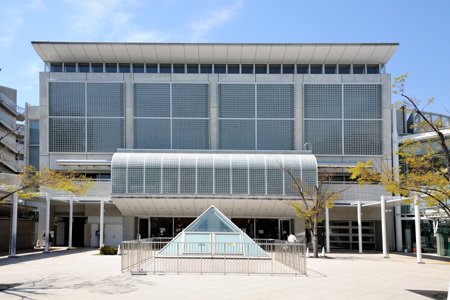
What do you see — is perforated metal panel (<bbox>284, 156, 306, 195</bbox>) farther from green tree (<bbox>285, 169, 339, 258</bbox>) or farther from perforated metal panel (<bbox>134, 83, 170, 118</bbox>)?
perforated metal panel (<bbox>134, 83, 170, 118</bbox>)

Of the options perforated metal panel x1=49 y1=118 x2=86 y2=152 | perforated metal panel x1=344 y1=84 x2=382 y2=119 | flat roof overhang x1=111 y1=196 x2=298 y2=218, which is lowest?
flat roof overhang x1=111 y1=196 x2=298 y2=218

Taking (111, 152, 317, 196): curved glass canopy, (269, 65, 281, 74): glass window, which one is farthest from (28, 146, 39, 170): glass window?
(269, 65, 281, 74): glass window

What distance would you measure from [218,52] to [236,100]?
4.57 m

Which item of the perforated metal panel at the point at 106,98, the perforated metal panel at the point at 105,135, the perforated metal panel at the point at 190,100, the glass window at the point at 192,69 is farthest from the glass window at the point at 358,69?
the perforated metal panel at the point at 105,135

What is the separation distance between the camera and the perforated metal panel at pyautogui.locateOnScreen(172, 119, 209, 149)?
4232cm

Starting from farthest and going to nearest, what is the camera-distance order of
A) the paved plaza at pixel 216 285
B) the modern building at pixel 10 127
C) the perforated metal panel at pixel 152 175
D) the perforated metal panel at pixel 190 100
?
1. the modern building at pixel 10 127
2. the perforated metal panel at pixel 190 100
3. the perforated metal panel at pixel 152 175
4. the paved plaza at pixel 216 285

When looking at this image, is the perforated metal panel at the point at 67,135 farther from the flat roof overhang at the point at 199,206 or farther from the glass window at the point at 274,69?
the glass window at the point at 274,69

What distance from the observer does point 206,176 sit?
38.9 meters

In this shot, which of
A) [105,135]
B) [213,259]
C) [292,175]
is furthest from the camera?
[105,135]

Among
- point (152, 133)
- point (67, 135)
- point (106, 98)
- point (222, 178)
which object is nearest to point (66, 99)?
point (67, 135)

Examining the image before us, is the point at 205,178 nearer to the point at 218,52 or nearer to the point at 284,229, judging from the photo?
the point at 284,229

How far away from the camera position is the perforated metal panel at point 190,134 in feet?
139

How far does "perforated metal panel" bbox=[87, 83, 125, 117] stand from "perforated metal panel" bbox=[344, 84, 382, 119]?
18965 mm

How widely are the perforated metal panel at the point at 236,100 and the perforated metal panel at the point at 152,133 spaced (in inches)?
192
